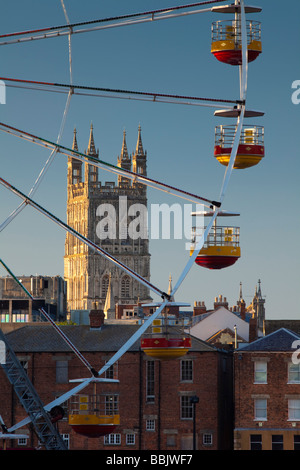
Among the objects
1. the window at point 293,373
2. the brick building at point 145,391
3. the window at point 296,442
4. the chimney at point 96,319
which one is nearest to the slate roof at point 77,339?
the brick building at point 145,391

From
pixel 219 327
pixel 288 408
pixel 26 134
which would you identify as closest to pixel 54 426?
pixel 288 408

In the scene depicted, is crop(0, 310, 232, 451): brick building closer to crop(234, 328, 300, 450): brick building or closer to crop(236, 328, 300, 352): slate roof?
crop(234, 328, 300, 450): brick building

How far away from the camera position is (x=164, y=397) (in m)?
87.1

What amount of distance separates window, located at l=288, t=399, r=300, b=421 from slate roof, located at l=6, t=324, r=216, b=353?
5928 millimetres

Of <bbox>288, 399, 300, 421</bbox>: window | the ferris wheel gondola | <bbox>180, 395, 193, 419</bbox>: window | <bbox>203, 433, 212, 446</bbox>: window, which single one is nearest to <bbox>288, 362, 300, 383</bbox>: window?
<bbox>288, 399, 300, 421</bbox>: window

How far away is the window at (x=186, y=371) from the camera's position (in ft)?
286

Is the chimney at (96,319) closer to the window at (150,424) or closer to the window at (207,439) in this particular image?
the window at (150,424)

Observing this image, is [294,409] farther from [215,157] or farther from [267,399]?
[215,157]

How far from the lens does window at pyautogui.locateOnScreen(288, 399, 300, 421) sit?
86562mm

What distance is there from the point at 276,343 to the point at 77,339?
41.9ft

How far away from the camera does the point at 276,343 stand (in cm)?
8756

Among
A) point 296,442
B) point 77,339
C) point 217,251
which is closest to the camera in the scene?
point 217,251

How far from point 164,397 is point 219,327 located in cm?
3563

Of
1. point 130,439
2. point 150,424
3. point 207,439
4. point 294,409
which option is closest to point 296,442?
point 294,409
